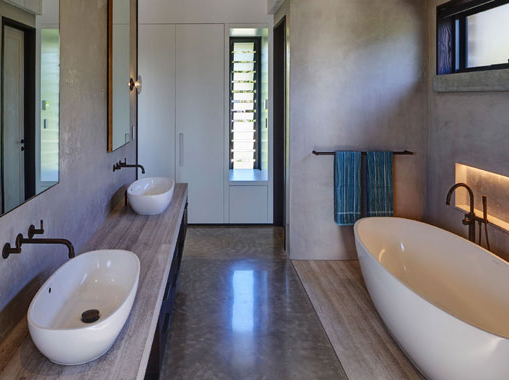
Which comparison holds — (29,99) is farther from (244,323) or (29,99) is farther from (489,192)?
(489,192)

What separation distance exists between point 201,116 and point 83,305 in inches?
151

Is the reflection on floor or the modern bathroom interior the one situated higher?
the modern bathroom interior

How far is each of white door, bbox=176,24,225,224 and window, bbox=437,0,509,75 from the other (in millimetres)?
2344

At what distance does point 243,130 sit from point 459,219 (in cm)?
291

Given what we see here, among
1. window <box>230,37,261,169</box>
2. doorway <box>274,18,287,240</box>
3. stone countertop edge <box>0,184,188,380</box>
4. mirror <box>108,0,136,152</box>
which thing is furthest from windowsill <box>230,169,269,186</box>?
stone countertop edge <box>0,184,188,380</box>

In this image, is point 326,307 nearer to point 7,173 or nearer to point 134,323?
point 134,323

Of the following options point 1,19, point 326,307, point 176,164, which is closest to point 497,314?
point 326,307

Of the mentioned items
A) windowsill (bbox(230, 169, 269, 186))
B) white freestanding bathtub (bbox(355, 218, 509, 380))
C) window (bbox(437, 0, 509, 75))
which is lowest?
white freestanding bathtub (bbox(355, 218, 509, 380))

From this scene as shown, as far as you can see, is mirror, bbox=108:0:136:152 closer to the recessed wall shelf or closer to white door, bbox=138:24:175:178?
white door, bbox=138:24:175:178

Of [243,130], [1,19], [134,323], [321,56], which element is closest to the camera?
[1,19]

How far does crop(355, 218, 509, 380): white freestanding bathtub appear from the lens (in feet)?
6.28

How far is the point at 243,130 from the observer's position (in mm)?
5816

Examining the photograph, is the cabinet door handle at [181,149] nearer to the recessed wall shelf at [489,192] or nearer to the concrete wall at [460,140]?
the concrete wall at [460,140]

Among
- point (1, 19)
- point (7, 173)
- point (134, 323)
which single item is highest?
point (1, 19)
